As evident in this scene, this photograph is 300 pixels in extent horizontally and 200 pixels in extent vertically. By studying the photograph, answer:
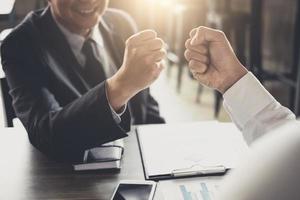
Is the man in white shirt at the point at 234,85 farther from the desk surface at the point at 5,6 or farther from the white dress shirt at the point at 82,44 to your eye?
the desk surface at the point at 5,6

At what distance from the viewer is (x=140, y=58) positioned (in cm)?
99

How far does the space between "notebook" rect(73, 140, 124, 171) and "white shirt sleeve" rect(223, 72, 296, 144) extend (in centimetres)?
28

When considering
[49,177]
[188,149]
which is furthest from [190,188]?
[49,177]

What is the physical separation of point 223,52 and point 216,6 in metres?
2.91

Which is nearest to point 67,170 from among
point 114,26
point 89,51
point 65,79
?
point 65,79

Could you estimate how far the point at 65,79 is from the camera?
1.32 meters

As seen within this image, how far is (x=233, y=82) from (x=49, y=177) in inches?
18.2

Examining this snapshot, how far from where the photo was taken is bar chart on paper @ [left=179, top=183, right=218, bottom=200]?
0.85m

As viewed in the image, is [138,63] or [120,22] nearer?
[138,63]

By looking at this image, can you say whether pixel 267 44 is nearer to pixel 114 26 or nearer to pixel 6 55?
pixel 114 26

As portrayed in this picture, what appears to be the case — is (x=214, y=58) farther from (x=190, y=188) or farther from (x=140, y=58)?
(x=190, y=188)

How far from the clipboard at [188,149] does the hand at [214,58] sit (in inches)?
6.2

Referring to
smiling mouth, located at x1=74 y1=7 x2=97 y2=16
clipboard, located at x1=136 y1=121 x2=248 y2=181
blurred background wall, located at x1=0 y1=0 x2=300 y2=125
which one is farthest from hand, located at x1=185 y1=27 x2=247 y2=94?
blurred background wall, located at x1=0 y1=0 x2=300 y2=125

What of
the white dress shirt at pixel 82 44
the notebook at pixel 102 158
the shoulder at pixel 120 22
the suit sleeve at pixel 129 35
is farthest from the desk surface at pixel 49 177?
the shoulder at pixel 120 22
